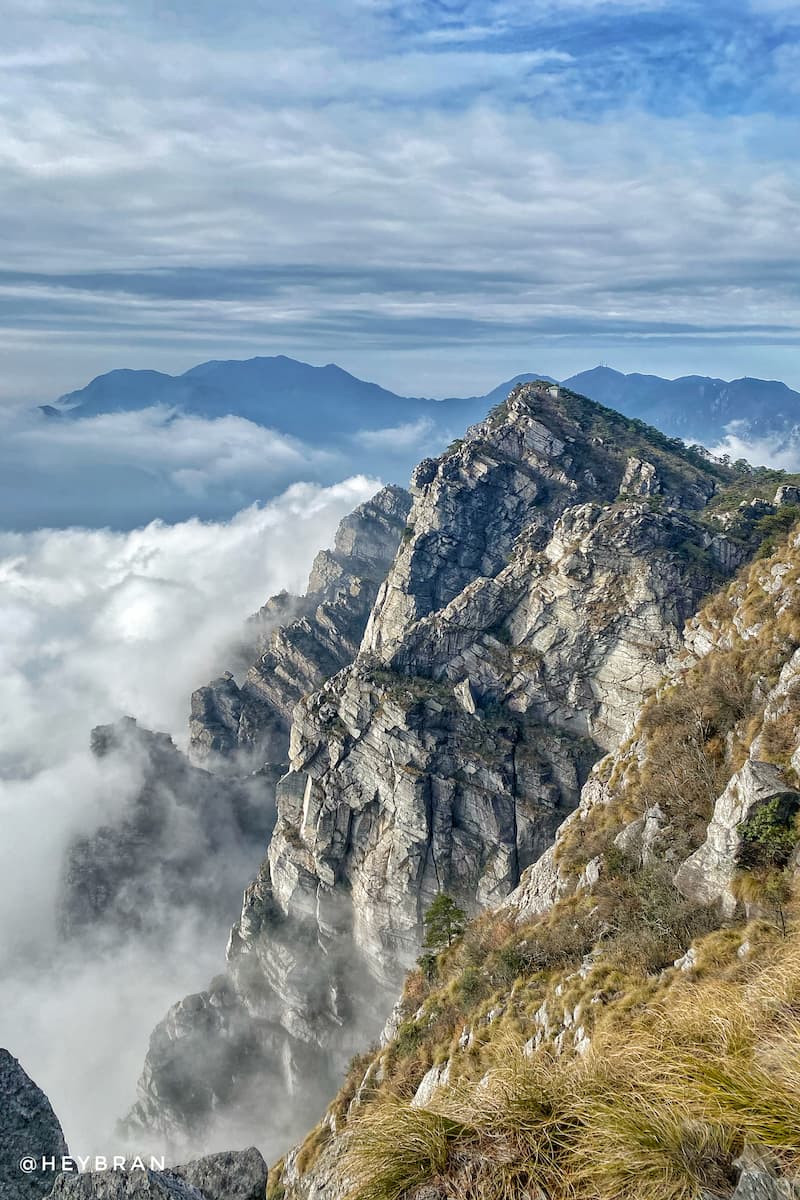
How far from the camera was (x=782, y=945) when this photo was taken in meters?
15.1

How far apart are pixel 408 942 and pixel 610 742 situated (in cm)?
2996

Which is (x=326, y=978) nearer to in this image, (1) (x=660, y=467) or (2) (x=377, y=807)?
(2) (x=377, y=807)

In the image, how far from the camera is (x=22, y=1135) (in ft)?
28.5

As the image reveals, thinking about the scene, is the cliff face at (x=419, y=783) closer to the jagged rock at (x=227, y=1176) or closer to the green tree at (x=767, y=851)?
the green tree at (x=767, y=851)

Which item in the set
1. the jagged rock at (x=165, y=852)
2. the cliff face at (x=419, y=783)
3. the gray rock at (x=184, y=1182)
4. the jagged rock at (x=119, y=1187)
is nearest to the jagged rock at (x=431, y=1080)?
the gray rock at (x=184, y=1182)

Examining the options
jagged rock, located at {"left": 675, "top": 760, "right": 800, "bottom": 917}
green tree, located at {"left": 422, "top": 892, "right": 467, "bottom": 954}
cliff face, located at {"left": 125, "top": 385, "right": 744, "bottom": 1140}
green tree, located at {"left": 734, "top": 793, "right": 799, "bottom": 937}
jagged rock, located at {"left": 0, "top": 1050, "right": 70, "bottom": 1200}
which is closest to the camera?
jagged rock, located at {"left": 0, "top": 1050, "right": 70, "bottom": 1200}

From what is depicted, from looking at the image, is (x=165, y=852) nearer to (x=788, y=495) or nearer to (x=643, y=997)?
(x=788, y=495)

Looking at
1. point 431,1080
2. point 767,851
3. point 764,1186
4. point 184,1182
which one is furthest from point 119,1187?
point 767,851

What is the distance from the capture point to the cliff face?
6894cm

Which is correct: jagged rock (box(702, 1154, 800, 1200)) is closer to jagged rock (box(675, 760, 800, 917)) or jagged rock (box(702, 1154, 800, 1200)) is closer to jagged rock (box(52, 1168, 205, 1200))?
jagged rock (box(52, 1168, 205, 1200))

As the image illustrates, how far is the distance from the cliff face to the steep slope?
23.8m

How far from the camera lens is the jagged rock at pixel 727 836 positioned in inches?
848

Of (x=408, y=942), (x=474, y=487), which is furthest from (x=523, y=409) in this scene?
(x=408, y=942)

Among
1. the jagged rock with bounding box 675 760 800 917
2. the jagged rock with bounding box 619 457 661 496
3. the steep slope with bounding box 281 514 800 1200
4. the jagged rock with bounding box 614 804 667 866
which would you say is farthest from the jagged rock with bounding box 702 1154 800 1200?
the jagged rock with bounding box 619 457 661 496
